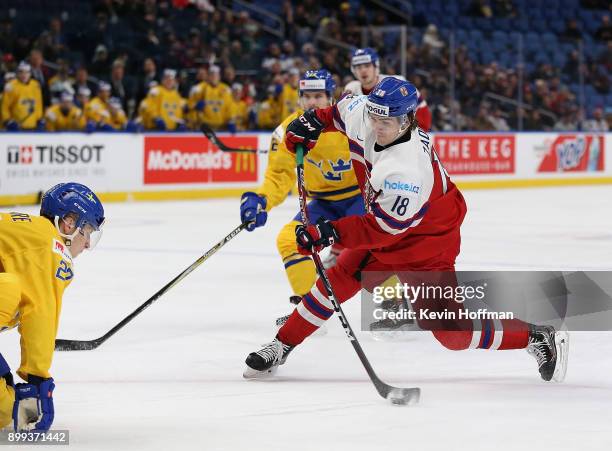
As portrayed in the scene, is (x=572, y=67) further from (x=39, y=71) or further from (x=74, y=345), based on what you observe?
(x=74, y=345)

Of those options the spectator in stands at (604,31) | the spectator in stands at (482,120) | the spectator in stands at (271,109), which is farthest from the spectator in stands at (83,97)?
the spectator in stands at (604,31)

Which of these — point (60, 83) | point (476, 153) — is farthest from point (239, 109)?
point (476, 153)

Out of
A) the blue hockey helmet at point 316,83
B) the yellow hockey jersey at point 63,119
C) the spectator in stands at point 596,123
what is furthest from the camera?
the spectator in stands at point 596,123

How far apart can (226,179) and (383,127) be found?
9.58 metres

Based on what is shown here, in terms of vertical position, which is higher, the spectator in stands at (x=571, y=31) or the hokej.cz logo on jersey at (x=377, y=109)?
the spectator in stands at (x=571, y=31)

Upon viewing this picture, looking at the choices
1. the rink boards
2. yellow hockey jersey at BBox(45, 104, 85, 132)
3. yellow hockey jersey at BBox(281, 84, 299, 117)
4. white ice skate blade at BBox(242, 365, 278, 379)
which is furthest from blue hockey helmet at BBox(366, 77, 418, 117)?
yellow hockey jersey at BBox(281, 84, 299, 117)

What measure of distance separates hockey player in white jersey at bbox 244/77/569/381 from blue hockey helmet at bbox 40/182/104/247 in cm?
100

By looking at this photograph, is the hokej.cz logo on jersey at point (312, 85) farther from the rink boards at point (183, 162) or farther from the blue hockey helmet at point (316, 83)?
the rink boards at point (183, 162)

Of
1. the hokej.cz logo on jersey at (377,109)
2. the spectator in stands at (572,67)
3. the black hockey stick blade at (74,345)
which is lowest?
the black hockey stick blade at (74,345)

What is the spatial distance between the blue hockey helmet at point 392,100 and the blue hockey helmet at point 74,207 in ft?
3.78

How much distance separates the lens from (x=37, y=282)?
3156 mm

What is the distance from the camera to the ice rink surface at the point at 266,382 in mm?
3539

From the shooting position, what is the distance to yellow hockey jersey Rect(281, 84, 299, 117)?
14.4 meters

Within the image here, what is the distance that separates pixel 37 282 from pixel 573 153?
14.6m
